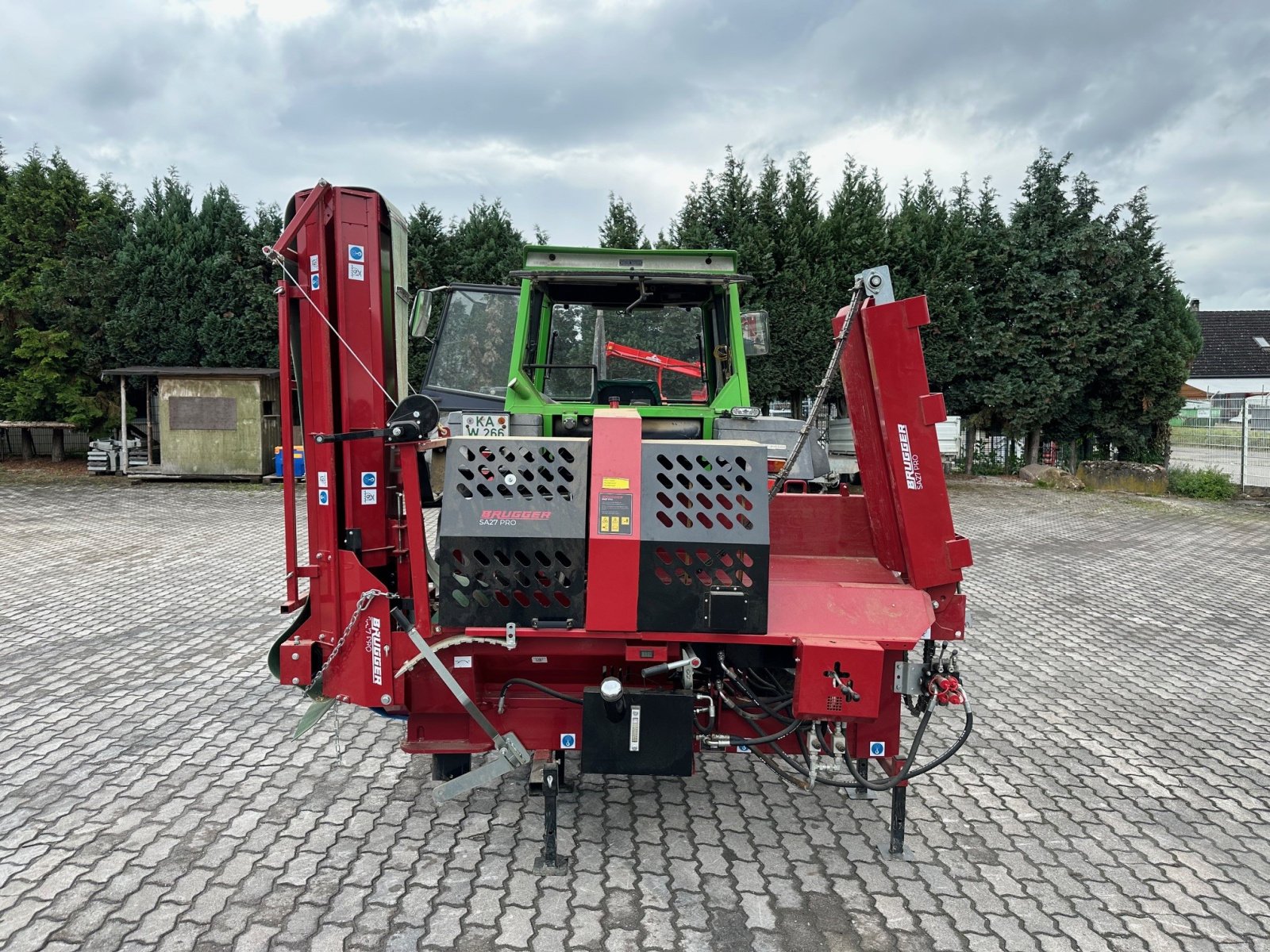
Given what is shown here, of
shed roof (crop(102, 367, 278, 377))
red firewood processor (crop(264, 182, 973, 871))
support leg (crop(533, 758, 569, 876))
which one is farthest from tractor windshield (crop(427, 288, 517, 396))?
support leg (crop(533, 758, 569, 876))

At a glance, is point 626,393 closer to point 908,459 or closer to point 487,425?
point 487,425

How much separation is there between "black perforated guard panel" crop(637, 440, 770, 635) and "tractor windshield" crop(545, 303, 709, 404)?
2456 mm

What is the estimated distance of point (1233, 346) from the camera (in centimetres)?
3316

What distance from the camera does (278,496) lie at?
1394 centimetres

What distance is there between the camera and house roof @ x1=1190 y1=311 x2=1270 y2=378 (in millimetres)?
31797

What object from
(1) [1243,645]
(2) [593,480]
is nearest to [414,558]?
(2) [593,480]

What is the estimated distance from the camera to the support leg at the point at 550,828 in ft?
9.51

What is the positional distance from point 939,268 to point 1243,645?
1088 cm

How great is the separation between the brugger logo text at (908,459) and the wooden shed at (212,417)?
14.1 metres

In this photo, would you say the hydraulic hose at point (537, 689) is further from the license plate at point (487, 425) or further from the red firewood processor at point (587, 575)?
the license plate at point (487, 425)

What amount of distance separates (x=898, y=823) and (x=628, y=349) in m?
3.33

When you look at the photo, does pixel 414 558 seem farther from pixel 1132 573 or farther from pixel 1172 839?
pixel 1132 573

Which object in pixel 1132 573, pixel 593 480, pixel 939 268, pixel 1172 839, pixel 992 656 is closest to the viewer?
pixel 593 480

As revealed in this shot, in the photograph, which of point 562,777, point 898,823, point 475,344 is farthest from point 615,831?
point 475,344
